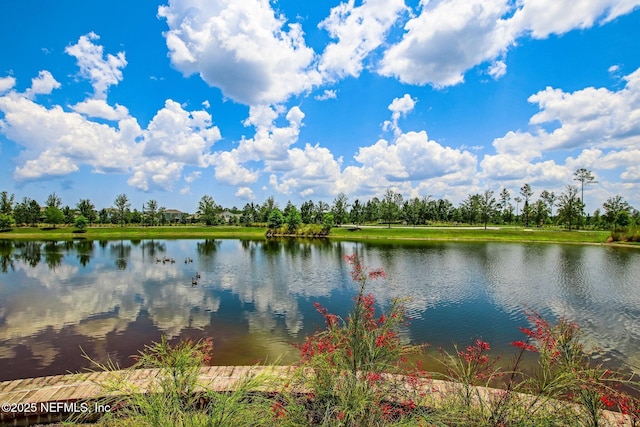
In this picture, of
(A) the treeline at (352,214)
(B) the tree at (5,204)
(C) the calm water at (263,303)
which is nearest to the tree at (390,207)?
(A) the treeline at (352,214)

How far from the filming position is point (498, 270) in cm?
3225

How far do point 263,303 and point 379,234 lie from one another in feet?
185

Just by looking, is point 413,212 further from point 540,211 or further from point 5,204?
point 5,204

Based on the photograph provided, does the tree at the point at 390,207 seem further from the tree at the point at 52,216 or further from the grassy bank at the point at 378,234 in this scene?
the tree at the point at 52,216

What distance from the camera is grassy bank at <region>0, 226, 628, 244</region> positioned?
2510 inches

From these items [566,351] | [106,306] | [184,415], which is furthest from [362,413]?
[106,306]

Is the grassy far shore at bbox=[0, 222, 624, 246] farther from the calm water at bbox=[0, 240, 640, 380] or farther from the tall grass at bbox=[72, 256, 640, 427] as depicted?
the tall grass at bbox=[72, 256, 640, 427]

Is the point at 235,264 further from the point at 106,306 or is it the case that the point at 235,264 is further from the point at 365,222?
the point at 365,222

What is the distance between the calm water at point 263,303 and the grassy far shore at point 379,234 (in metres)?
27.2

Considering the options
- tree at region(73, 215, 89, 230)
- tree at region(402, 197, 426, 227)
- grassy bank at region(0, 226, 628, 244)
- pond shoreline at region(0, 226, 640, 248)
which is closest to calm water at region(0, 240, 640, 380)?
pond shoreline at region(0, 226, 640, 248)

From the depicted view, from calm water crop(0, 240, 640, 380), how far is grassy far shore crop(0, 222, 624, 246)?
27.2 m

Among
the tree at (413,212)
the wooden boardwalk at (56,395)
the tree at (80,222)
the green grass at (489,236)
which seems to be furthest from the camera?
the tree at (413,212)

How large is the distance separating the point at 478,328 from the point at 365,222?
107 metres

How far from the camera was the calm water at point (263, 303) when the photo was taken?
46.2 feet
